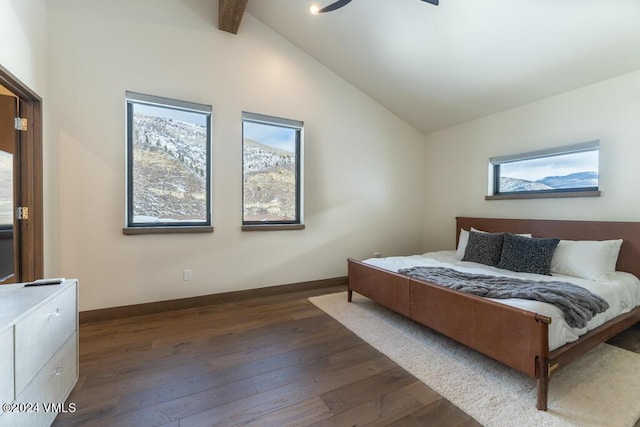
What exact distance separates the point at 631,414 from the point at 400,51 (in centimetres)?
362

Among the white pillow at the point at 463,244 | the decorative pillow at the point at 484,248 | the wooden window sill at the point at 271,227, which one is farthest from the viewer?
the white pillow at the point at 463,244

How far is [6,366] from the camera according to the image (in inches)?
41.2

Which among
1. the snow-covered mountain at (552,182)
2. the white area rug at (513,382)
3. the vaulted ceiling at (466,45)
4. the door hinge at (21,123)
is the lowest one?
the white area rug at (513,382)

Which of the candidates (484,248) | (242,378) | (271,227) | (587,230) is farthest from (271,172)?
(587,230)

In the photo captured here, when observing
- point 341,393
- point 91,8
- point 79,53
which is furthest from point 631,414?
point 91,8

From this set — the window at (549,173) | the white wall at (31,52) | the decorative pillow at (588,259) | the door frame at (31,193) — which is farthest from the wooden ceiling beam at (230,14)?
the decorative pillow at (588,259)

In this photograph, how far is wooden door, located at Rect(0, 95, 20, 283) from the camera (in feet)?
6.75

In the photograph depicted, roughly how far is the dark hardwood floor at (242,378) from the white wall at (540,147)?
134 cm

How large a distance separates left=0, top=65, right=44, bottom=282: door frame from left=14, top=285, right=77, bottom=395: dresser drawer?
1.07 m

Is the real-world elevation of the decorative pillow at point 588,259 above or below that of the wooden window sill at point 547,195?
below

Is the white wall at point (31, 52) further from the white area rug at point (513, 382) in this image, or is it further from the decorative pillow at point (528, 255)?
the decorative pillow at point (528, 255)

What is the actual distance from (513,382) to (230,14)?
13.9 ft

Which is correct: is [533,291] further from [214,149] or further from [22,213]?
[22,213]

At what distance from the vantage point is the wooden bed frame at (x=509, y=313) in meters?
1.60
